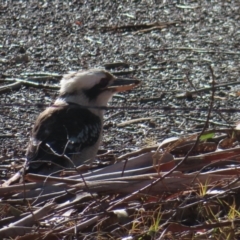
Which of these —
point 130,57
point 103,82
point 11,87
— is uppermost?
point 103,82

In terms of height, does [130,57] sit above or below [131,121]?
above

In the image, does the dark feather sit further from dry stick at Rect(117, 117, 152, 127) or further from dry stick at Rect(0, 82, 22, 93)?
dry stick at Rect(0, 82, 22, 93)

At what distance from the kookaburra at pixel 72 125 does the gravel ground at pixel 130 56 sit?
0.75 feet

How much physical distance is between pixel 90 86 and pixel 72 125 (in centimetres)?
60

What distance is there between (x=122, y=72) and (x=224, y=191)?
3.40 metres

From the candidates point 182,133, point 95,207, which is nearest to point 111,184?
point 95,207

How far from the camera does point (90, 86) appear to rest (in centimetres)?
682

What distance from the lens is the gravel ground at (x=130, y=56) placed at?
709cm

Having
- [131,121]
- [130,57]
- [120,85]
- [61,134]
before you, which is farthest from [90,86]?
[130,57]

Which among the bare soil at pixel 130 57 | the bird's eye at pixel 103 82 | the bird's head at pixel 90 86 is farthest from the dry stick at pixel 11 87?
the bird's eye at pixel 103 82

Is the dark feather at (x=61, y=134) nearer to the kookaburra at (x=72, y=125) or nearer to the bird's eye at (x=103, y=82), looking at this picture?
the kookaburra at (x=72, y=125)

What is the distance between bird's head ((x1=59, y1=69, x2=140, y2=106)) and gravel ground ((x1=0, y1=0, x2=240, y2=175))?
17cm

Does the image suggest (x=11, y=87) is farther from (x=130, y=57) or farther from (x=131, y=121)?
(x=130, y=57)

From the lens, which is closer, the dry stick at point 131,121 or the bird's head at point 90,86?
the bird's head at point 90,86
